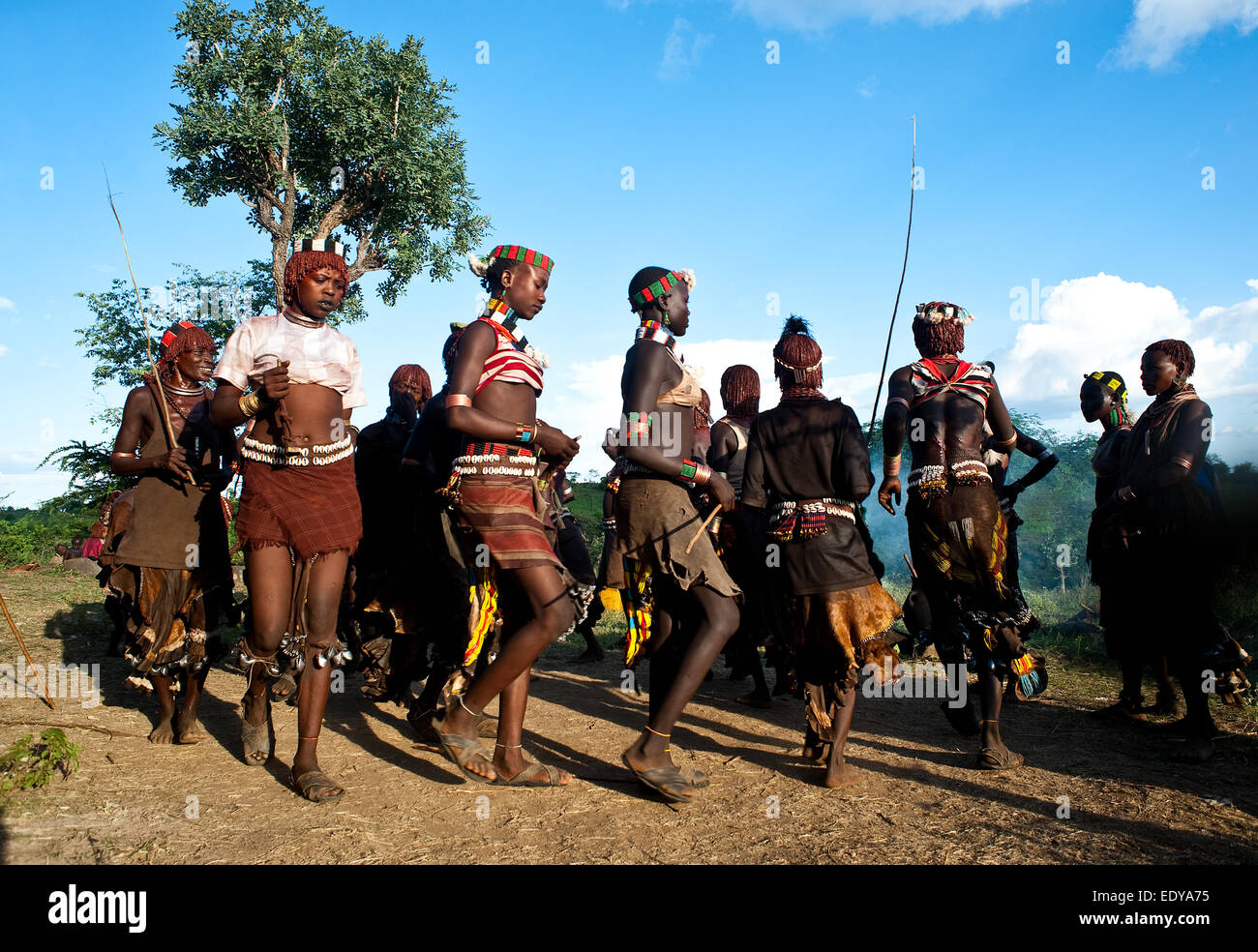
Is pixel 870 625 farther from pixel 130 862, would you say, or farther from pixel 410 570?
pixel 130 862

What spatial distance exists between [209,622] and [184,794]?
144cm

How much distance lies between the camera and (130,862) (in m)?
3.00

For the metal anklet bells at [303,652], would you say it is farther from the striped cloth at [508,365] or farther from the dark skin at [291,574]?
the striped cloth at [508,365]

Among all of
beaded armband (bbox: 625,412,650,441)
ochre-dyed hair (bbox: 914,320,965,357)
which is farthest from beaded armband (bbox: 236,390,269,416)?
ochre-dyed hair (bbox: 914,320,965,357)

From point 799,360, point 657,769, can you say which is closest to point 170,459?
point 657,769

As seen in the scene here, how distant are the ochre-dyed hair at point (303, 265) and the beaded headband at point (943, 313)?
10.0 ft

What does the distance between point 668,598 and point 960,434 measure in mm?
1795

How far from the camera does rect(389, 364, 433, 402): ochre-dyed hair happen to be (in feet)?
19.2

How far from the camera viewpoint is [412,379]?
19.2ft

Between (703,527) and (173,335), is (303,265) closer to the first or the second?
(173,335)

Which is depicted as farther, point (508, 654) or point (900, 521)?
point (900, 521)

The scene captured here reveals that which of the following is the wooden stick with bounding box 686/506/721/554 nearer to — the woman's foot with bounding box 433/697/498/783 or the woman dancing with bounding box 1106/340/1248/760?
the woman's foot with bounding box 433/697/498/783

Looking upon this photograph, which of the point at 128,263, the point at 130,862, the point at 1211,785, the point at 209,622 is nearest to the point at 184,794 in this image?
the point at 130,862

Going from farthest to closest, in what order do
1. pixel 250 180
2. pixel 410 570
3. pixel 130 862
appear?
pixel 250 180, pixel 410 570, pixel 130 862
